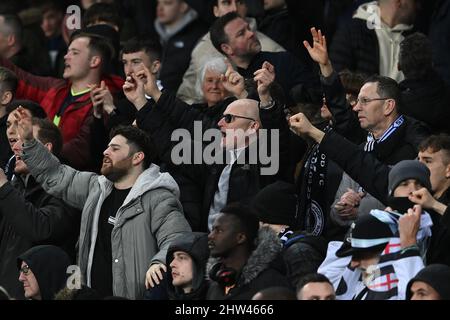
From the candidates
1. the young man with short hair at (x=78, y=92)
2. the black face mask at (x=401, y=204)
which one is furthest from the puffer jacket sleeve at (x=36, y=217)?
the black face mask at (x=401, y=204)

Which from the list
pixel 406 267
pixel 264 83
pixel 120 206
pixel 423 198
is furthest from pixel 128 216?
pixel 406 267

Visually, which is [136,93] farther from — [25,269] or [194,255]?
[194,255]

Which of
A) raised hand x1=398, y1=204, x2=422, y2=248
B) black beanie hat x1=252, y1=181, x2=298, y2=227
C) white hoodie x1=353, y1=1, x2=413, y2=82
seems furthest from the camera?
white hoodie x1=353, y1=1, x2=413, y2=82

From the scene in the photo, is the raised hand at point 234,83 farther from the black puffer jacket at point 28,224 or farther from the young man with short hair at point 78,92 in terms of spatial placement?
the black puffer jacket at point 28,224

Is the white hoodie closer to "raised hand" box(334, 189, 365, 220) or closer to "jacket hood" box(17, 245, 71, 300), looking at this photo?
"raised hand" box(334, 189, 365, 220)

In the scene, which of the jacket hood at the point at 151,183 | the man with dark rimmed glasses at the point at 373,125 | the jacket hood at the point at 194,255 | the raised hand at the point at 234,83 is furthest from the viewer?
the raised hand at the point at 234,83

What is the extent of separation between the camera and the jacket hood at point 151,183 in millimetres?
11977

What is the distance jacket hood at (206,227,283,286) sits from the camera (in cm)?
1066

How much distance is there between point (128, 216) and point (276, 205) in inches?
44.8

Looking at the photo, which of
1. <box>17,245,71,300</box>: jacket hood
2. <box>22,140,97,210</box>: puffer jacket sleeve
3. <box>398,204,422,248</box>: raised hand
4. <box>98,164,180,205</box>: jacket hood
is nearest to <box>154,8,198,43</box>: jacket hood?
<box>22,140,97,210</box>: puffer jacket sleeve

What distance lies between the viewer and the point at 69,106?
1390 cm

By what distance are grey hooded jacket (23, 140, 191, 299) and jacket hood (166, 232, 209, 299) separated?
0.40 meters

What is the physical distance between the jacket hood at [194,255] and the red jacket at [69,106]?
239 centimetres
